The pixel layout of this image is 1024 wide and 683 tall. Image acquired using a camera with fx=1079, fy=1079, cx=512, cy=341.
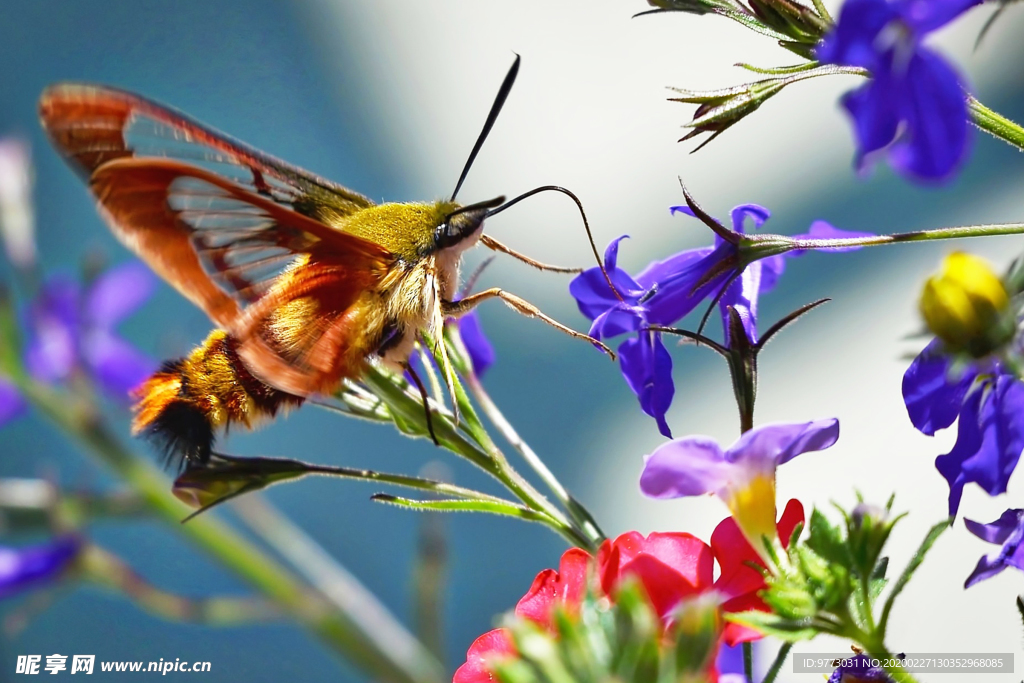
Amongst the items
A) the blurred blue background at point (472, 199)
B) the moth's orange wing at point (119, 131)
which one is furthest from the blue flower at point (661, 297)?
the blurred blue background at point (472, 199)

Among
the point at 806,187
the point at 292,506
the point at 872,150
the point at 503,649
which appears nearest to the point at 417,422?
the point at 503,649

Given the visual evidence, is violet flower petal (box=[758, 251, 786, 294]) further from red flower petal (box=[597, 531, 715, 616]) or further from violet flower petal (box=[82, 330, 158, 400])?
violet flower petal (box=[82, 330, 158, 400])

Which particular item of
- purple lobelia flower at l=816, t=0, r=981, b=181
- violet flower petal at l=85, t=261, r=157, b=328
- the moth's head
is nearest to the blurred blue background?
violet flower petal at l=85, t=261, r=157, b=328

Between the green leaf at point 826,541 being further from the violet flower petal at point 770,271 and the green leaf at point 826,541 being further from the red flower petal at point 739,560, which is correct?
the violet flower petal at point 770,271

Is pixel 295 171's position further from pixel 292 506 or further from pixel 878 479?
pixel 292 506

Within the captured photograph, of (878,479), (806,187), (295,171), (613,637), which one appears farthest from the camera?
(806,187)
